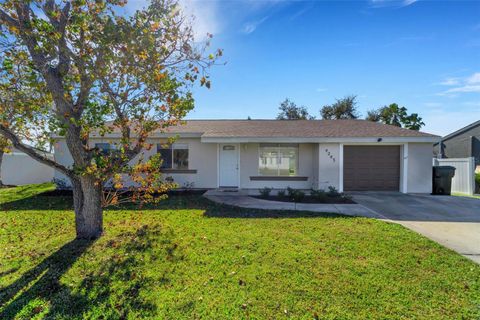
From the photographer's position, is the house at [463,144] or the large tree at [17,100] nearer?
the large tree at [17,100]

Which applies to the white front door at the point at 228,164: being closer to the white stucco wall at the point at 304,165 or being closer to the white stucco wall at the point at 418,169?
the white stucco wall at the point at 304,165

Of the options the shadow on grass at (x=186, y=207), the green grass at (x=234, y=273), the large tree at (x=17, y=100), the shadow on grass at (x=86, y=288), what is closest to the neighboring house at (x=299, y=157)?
the shadow on grass at (x=186, y=207)

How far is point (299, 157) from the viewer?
12.6 m

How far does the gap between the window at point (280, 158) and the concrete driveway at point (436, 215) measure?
313cm

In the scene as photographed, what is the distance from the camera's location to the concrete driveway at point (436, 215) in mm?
5414

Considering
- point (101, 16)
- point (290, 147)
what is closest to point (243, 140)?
point (290, 147)

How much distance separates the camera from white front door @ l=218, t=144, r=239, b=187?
42.3 ft

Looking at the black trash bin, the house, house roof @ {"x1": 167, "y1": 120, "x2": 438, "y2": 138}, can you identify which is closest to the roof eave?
house roof @ {"x1": 167, "y1": 120, "x2": 438, "y2": 138}

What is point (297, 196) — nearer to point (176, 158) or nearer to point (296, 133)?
point (296, 133)

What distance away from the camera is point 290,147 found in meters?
12.6

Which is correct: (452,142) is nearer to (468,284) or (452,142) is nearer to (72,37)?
(468,284)

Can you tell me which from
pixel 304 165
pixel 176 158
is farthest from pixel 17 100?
pixel 304 165

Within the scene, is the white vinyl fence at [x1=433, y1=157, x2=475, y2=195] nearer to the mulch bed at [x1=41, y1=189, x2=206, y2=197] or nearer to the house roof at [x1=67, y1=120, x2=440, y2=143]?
the house roof at [x1=67, y1=120, x2=440, y2=143]

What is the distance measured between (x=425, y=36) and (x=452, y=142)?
22598mm
